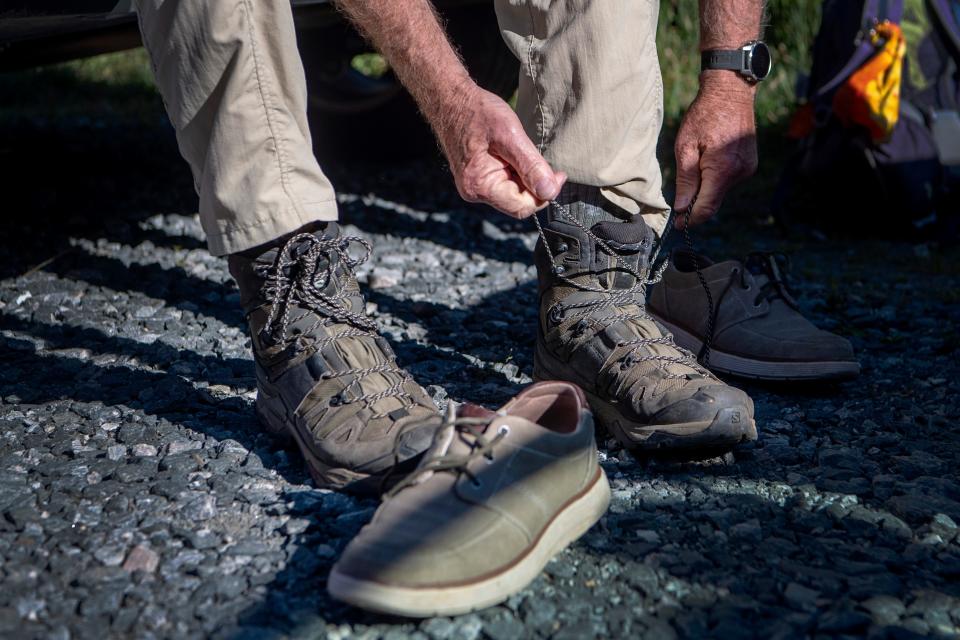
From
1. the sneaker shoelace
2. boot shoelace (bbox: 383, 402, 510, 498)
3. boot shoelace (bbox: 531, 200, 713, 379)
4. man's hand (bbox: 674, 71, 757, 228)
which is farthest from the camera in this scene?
the sneaker shoelace

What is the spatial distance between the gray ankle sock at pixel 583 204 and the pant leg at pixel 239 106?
522 mm

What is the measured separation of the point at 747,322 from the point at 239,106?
1.24m

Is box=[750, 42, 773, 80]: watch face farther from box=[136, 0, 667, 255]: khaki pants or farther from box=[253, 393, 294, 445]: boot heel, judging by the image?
box=[253, 393, 294, 445]: boot heel

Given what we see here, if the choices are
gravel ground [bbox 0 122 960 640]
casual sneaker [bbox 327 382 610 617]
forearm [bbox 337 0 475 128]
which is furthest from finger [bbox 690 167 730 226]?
casual sneaker [bbox 327 382 610 617]

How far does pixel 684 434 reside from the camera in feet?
5.87

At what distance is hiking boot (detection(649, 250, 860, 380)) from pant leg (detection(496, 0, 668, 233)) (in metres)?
0.37

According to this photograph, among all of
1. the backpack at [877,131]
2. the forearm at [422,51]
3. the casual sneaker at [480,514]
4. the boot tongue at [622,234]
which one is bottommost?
the backpack at [877,131]

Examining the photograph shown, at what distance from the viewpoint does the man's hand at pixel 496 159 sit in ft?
5.59

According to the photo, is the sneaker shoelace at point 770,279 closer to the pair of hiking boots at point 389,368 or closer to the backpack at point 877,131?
the pair of hiking boots at point 389,368

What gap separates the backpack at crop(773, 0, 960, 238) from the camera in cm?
372

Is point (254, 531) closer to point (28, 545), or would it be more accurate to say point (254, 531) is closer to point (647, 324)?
point (28, 545)

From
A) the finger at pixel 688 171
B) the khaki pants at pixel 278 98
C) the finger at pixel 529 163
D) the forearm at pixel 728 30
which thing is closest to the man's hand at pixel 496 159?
the finger at pixel 529 163

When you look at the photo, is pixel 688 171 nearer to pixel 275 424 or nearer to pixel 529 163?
pixel 529 163

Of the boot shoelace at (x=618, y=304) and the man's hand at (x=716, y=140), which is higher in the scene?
the man's hand at (x=716, y=140)
